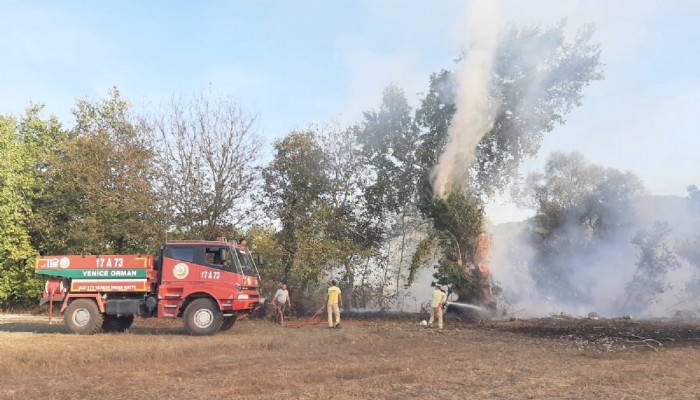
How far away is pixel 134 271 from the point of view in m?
15.8

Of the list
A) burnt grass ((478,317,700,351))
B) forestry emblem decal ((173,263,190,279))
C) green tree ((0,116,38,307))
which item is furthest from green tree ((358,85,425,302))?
green tree ((0,116,38,307))

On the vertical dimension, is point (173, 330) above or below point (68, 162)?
below

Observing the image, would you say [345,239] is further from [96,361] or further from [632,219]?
[632,219]

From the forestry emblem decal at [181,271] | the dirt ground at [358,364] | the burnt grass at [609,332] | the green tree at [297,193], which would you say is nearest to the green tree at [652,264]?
the burnt grass at [609,332]

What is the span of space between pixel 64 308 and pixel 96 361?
5944 mm

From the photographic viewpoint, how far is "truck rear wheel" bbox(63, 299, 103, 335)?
1573 centimetres

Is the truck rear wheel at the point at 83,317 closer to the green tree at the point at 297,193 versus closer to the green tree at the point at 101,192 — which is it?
the green tree at the point at 101,192

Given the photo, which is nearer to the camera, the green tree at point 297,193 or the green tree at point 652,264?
the green tree at point 297,193

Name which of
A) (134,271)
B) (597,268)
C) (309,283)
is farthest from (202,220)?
(597,268)

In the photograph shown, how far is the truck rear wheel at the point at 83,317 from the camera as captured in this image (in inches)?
619

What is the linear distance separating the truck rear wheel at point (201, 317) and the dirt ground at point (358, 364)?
1.75ft

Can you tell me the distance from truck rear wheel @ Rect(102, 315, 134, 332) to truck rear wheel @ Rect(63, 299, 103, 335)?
0.73m

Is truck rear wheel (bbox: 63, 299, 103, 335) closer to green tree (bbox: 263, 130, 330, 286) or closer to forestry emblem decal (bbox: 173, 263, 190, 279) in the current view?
forestry emblem decal (bbox: 173, 263, 190, 279)

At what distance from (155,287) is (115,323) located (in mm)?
2282
